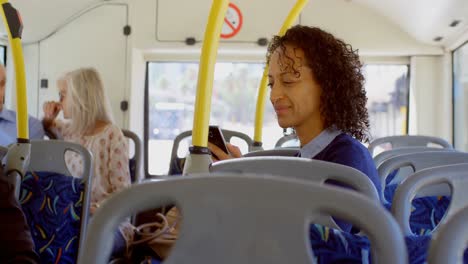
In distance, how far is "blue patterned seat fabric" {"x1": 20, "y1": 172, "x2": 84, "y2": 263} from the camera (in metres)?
2.20

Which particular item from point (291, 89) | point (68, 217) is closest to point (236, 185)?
point (291, 89)

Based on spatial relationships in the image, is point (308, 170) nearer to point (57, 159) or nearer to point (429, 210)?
point (429, 210)

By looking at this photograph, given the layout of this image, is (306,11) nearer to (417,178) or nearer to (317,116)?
(317,116)

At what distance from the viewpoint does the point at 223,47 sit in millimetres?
5297

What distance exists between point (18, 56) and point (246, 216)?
1.51m

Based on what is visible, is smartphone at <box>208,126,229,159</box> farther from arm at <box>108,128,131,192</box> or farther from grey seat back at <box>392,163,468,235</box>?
arm at <box>108,128,131,192</box>

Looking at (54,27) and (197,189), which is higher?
(54,27)

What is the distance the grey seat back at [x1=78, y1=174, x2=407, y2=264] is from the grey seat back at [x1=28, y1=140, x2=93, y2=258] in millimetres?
1566

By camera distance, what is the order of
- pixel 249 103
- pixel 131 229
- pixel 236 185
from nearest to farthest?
pixel 236 185
pixel 131 229
pixel 249 103

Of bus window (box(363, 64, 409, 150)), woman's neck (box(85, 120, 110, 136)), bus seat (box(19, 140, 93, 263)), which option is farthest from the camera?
bus window (box(363, 64, 409, 150))

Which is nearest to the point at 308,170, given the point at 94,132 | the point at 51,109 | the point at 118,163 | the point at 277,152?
the point at 277,152

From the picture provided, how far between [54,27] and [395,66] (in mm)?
3362

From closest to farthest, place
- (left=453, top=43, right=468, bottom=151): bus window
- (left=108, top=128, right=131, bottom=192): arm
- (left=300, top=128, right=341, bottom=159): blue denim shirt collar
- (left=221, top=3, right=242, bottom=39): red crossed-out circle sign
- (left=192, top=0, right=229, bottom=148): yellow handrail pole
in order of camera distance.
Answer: (left=192, top=0, right=229, bottom=148): yellow handrail pole
(left=300, top=128, right=341, bottom=159): blue denim shirt collar
(left=108, top=128, right=131, bottom=192): arm
(left=453, top=43, right=468, bottom=151): bus window
(left=221, top=3, right=242, bottom=39): red crossed-out circle sign

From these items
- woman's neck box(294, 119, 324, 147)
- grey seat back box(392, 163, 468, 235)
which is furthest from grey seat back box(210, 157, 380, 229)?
woman's neck box(294, 119, 324, 147)
